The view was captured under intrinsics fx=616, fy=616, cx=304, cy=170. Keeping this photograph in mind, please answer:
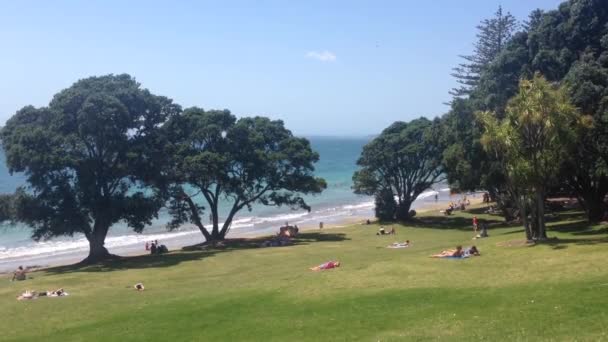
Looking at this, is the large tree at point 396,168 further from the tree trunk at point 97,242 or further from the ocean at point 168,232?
the tree trunk at point 97,242

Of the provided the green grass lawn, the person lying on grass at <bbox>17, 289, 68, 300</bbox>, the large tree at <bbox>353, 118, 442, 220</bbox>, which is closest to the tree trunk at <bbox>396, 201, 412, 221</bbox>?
the large tree at <bbox>353, 118, 442, 220</bbox>

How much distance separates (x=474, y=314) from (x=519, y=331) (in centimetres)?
228

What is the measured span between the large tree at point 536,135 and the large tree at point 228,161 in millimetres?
22986

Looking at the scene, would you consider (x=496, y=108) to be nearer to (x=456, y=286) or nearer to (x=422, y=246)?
(x=422, y=246)

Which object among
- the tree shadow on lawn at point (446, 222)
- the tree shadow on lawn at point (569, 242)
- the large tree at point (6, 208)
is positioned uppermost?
the large tree at point (6, 208)

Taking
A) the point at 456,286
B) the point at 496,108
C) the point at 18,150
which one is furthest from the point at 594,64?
the point at 18,150

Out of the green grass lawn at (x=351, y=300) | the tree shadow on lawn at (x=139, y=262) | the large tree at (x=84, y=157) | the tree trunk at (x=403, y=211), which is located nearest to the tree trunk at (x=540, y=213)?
the green grass lawn at (x=351, y=300)

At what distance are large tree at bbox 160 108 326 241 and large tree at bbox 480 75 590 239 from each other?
2299 centimetres

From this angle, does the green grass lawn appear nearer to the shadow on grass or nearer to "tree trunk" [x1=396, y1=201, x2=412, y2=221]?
the shadow on grass

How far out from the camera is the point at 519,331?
14.9m

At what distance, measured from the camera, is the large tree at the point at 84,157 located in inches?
1591

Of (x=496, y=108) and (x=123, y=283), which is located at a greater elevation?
(x=496, y=108)

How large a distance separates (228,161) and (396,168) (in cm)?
1813

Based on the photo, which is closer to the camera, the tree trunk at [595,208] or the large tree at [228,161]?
the tree trunk at [595,208]
